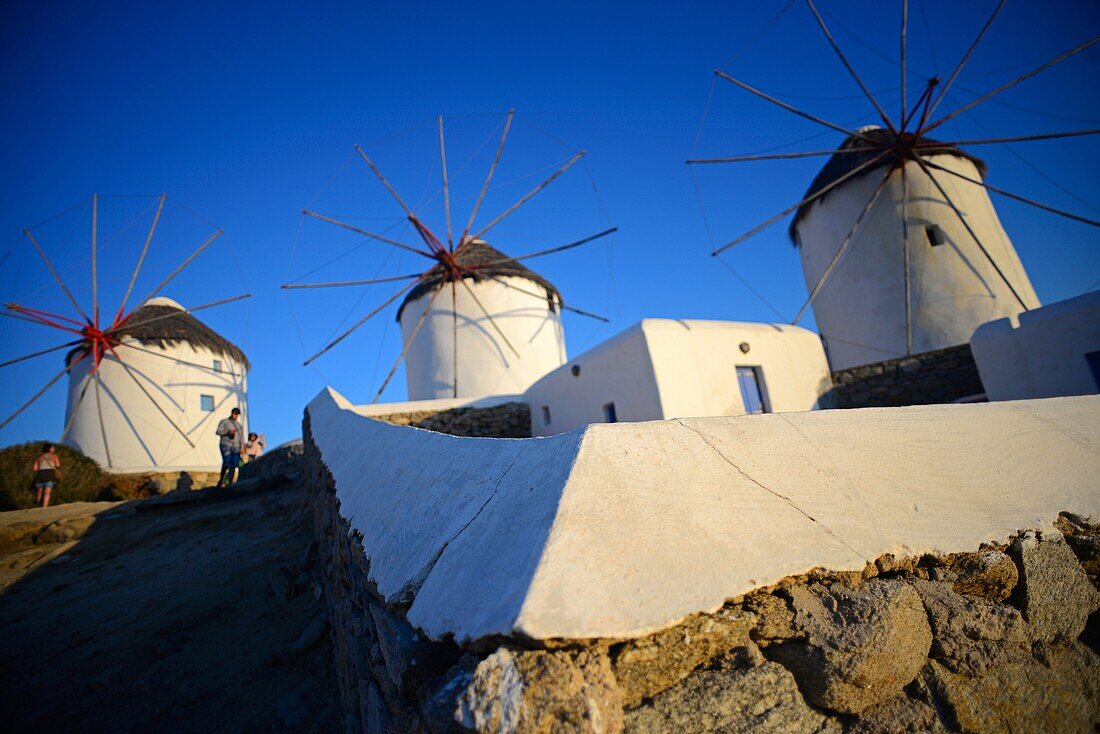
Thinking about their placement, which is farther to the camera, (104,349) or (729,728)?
(104,349)

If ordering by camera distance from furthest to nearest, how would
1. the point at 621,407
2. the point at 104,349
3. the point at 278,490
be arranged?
the point at 104,349 → the point at 621,407 → the point at 278,490

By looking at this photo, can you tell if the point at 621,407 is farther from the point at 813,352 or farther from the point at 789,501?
the point at 789,501

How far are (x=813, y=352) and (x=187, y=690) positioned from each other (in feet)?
33.2

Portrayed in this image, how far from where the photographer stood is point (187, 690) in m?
2.74

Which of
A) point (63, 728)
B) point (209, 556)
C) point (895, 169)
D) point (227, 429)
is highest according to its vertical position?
point (895, 169)

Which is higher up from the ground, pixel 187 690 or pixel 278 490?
pixel 278 490

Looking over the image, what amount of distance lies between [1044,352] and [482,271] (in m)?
11.6

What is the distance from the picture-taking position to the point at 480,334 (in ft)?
44.9

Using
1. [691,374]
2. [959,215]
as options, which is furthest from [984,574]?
[959,215]

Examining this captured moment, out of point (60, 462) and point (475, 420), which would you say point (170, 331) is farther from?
point (475, 420)

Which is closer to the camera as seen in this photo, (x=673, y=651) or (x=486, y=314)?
(x=673, y=651)

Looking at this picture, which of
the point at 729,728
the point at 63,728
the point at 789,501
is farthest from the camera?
the point at 63,728

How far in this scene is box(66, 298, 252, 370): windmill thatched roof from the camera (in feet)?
50.8

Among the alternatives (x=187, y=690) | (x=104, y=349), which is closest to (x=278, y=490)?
(x=187, y=690)
